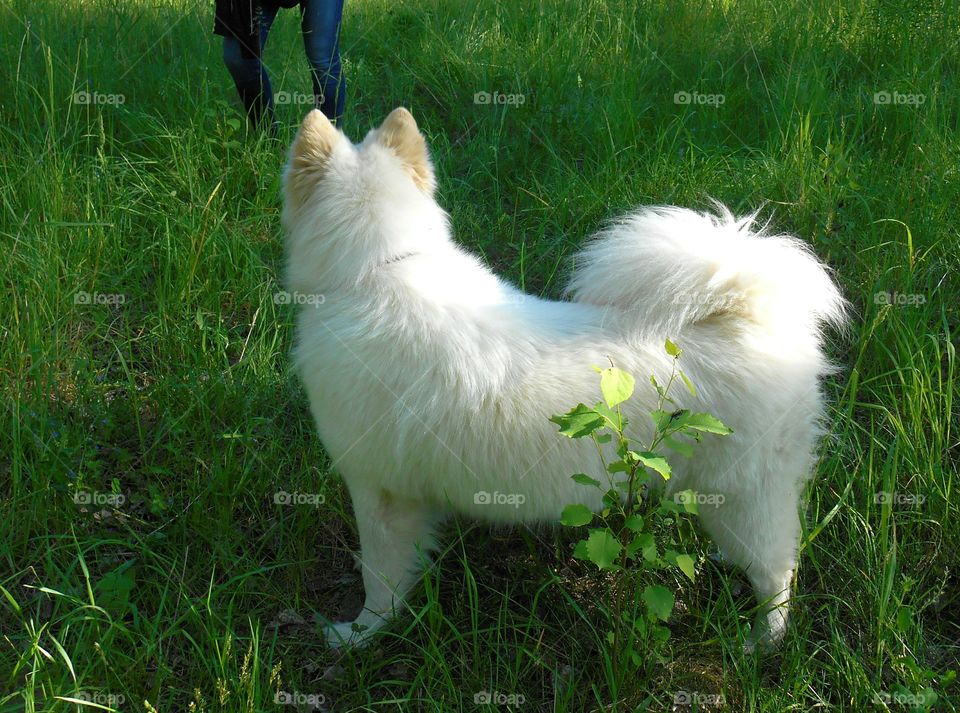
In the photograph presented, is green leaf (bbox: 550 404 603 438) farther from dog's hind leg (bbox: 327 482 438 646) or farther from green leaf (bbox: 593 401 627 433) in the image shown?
dog's hind leg (bbox: 327 482 438 646)

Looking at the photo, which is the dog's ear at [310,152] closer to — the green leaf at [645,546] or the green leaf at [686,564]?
the green leaf at [645,546]

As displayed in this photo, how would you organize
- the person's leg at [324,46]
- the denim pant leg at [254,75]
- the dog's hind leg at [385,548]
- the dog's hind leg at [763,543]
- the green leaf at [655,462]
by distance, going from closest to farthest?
the green leaf at [655,462] < the dog's hind leg at [763,543] < the dog's hind leg at [385,548] < the person's leg at [324,46] < the denim pant leg at [254,75]

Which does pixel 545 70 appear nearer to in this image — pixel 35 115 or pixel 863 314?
→ pixel 863 314

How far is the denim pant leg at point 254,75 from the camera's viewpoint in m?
4.49

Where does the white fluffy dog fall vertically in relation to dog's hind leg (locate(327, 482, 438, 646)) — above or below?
above

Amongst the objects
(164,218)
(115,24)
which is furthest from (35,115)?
(115,24)

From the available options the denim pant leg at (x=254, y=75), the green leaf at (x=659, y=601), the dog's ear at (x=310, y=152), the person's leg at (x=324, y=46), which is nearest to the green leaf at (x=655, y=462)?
the green leaf at (x=659, y=601)

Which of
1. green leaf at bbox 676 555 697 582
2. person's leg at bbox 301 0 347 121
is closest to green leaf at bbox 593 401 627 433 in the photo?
green leaf at bbox 676 555 697 582

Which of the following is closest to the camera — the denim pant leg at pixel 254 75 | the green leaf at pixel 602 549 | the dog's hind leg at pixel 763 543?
the green leaf at pixel 602 549

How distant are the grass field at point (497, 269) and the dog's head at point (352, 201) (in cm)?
108

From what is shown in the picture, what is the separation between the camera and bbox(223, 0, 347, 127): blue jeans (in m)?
4.39

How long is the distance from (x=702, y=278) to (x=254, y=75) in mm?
3232

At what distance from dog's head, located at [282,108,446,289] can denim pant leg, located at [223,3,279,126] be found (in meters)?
2.22

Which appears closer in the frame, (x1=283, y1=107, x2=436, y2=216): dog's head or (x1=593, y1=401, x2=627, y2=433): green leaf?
(x1=593, y1=401, x2=627, y2=433): green leaf
